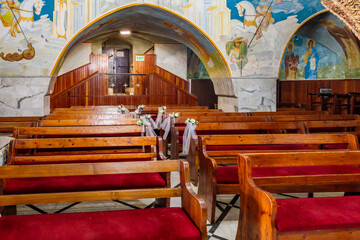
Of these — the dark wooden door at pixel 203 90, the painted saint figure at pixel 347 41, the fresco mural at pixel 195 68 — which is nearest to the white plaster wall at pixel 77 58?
the fresco mural at pixel 195 68

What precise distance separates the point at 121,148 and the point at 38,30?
5097 mm

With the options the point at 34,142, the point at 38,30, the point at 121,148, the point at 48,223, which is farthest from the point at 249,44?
the point at 48,223

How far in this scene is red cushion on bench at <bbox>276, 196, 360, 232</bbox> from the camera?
253cm

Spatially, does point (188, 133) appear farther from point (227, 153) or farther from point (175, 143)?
point (227, 153)

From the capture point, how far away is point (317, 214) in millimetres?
2682

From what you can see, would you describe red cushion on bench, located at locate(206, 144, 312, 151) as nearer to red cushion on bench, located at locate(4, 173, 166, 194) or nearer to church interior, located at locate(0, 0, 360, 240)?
church interior, located at locate(0, 0, 360, 240)

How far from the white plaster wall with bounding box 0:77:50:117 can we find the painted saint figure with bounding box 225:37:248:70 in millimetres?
4852

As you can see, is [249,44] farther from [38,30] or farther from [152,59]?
[152,59]

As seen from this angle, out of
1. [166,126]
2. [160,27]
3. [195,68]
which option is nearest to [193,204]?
[166,126]

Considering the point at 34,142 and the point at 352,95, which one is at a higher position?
the point at 352,95

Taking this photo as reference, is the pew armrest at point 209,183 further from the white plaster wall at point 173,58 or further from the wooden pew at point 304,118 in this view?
the white plaster wall at point 173,58

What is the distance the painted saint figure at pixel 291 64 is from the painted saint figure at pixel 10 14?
388 inches

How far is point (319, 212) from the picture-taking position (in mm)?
2723

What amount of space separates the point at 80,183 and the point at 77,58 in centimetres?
1491
